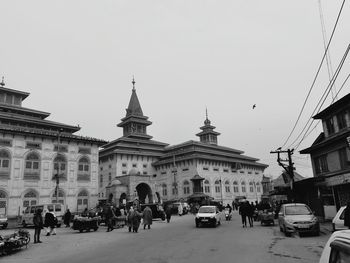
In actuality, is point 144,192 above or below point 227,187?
below

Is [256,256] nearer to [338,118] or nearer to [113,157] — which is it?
[338,118]

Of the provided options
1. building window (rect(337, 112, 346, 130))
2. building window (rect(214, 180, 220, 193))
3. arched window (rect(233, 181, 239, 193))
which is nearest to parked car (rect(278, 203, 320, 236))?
building window (rect(337, 112, 346, 130))

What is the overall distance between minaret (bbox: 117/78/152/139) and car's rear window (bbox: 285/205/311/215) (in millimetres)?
58713

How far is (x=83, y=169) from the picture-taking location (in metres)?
40.5

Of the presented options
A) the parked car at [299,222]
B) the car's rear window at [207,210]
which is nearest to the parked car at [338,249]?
the parked car at [299,222]

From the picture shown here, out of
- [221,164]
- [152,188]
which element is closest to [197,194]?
[152,188]

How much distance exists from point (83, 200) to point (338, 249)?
4008 centimetres

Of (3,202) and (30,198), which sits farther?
(30,198)

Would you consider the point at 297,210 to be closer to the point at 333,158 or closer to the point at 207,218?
the point at 207,218

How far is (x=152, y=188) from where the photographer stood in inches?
2255

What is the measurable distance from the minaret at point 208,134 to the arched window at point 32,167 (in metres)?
53.0

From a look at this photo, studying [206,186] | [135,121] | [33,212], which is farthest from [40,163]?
[135,121]

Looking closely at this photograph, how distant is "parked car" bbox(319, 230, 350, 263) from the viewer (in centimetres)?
259

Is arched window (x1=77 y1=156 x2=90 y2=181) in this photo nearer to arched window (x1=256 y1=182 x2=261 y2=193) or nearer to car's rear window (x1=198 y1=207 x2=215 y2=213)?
car's rear window (x1=198 y1=207 x2=215 y2=213)
